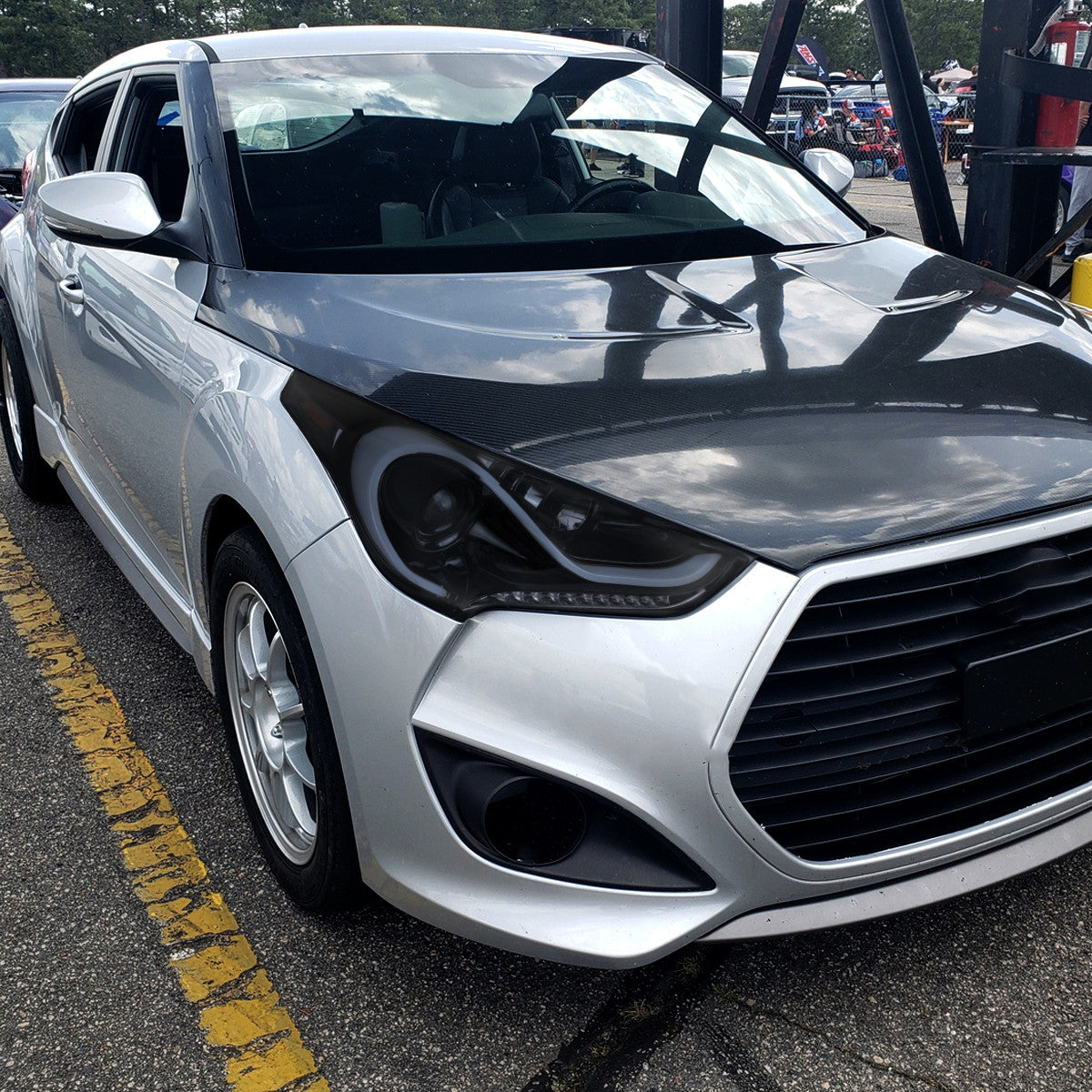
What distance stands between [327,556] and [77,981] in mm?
891

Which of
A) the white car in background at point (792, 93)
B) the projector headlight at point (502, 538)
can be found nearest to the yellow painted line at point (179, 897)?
the projector headlight at point (502, 538)

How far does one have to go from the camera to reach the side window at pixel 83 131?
364cm

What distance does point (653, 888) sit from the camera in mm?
1648

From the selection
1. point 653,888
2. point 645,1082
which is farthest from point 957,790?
point 645,1082

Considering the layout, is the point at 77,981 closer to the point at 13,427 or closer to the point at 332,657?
the point at 332,657

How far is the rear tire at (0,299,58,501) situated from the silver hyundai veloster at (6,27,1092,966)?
178cm

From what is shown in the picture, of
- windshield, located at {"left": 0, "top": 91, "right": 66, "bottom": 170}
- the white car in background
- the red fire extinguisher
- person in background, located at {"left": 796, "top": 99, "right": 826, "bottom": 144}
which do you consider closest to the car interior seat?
the red fire extinguisher

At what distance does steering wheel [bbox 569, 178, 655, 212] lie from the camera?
2.91m

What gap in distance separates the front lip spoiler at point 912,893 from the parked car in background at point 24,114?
6313 millimetres

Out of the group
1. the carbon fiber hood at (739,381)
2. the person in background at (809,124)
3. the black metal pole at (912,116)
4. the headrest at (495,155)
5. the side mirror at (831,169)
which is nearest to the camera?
the carbon fiber hood at (739,381)

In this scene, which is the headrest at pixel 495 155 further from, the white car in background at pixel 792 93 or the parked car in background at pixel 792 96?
the parked car in background at pixel 792 96

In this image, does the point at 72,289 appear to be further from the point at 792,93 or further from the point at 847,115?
the point at 792,93

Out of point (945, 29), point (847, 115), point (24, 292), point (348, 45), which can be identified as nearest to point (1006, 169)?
point (348, 45)

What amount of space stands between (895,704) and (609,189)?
5.80ft
